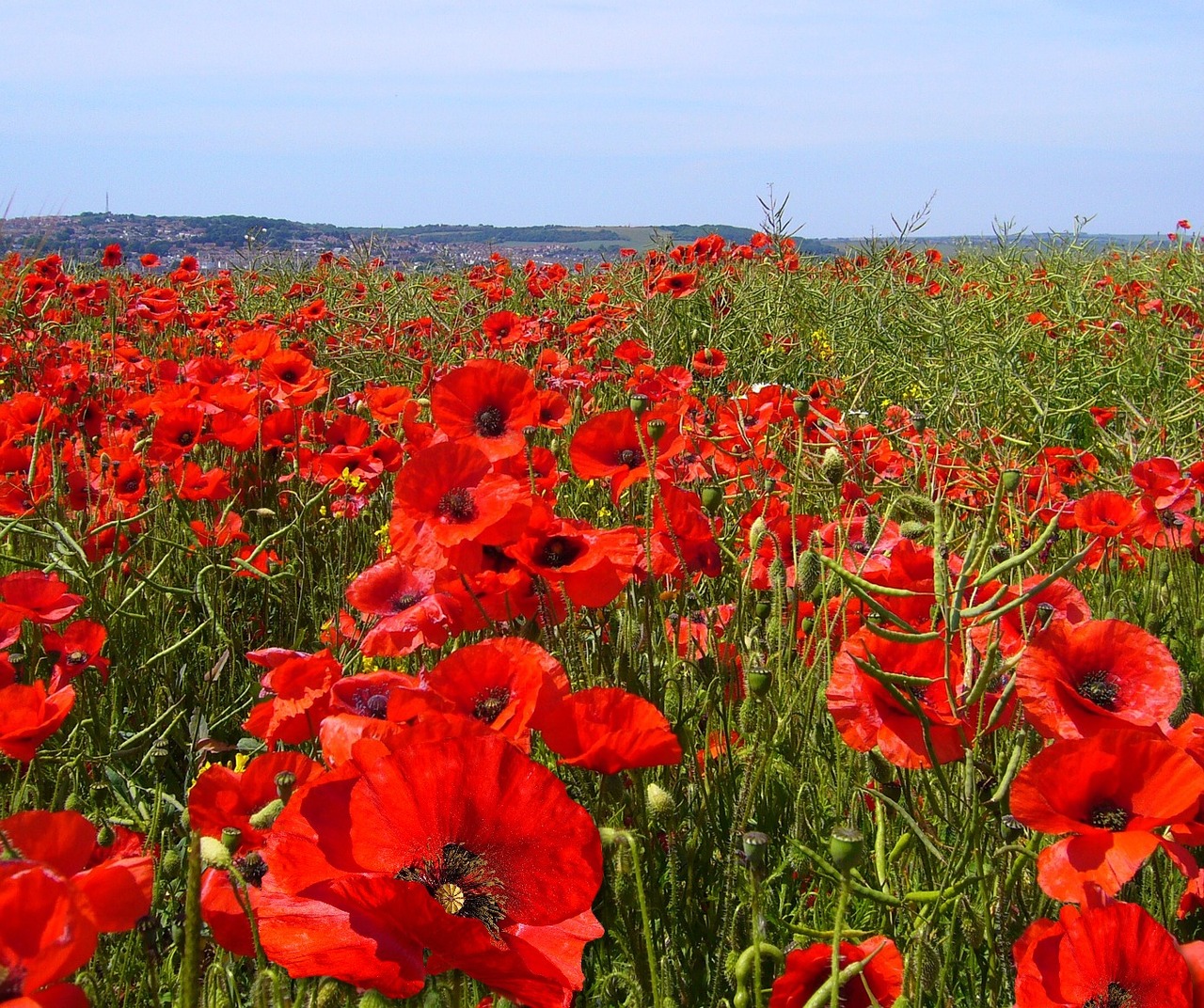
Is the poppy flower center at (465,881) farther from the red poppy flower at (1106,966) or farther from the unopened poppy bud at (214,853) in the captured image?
the red poppy flower at (1106,966)

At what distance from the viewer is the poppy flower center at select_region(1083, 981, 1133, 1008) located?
877 millimetres

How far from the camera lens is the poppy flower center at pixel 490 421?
1.84 m

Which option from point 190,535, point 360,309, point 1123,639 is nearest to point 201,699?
point 190,535

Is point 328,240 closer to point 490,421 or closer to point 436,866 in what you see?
point 490,421

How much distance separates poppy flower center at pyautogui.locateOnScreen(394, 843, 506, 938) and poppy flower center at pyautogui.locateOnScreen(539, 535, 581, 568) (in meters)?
0.75

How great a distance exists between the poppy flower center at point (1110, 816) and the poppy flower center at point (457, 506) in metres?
0.86

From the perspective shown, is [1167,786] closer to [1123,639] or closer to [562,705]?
[1123,639]

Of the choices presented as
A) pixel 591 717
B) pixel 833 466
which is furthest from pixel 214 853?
pixel 833 466

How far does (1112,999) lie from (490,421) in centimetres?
129

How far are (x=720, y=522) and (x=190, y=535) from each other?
169 centimetres

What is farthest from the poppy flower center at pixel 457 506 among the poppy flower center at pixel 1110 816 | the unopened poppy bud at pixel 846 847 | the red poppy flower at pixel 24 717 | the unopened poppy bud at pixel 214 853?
the poppy flower center at pixel 1110 816

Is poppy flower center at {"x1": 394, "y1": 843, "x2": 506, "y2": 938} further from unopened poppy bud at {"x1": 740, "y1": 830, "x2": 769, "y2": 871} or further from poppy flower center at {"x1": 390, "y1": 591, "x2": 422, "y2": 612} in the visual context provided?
poppy flower center at {"x1": 390, "y1": 591, "x2": 422, "y2": 612}

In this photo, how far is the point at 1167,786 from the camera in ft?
3.08

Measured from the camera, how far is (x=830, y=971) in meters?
1.05
